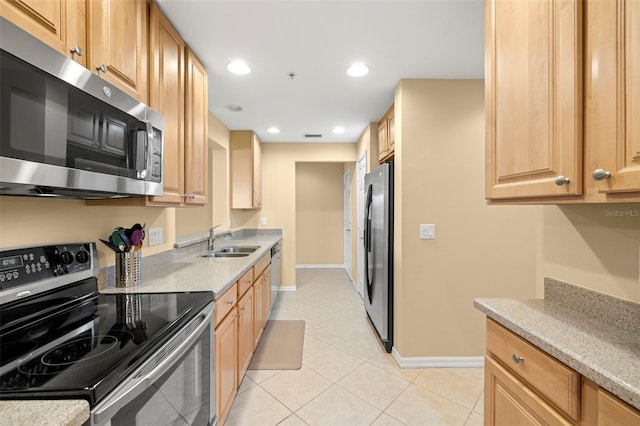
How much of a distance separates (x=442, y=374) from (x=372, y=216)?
1534 millimetres

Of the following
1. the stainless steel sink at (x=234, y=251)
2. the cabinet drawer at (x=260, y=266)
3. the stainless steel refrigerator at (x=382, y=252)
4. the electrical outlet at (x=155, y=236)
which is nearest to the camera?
the electrical outlet at (x=155, y=236)

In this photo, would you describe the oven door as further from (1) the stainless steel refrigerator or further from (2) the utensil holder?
(1) the stainless steel refrigerator

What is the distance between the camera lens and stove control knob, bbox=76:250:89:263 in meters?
1.32

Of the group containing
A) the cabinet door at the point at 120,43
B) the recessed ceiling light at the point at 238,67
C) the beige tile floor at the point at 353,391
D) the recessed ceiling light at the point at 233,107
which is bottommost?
the beige tile floor at the point at 353,391

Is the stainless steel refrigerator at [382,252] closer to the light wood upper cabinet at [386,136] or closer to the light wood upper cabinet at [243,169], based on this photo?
the light wood upper cabinet at [386,136]

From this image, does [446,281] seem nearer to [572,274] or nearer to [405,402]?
[405,402]

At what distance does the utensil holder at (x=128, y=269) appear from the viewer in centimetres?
154

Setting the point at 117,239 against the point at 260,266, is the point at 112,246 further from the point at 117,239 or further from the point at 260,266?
the point at 260,266

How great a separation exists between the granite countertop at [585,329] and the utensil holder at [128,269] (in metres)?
1.77

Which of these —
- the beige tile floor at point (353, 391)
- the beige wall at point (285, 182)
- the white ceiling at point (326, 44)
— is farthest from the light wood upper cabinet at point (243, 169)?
the beige tile floor at point (353, 391)

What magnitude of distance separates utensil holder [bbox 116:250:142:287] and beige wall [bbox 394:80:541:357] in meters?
1.92

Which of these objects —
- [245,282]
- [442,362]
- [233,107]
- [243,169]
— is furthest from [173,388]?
[243,169]

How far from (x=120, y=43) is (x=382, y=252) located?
239 centimetres

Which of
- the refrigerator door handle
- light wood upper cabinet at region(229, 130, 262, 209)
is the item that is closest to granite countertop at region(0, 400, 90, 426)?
the refrigerator door handle
